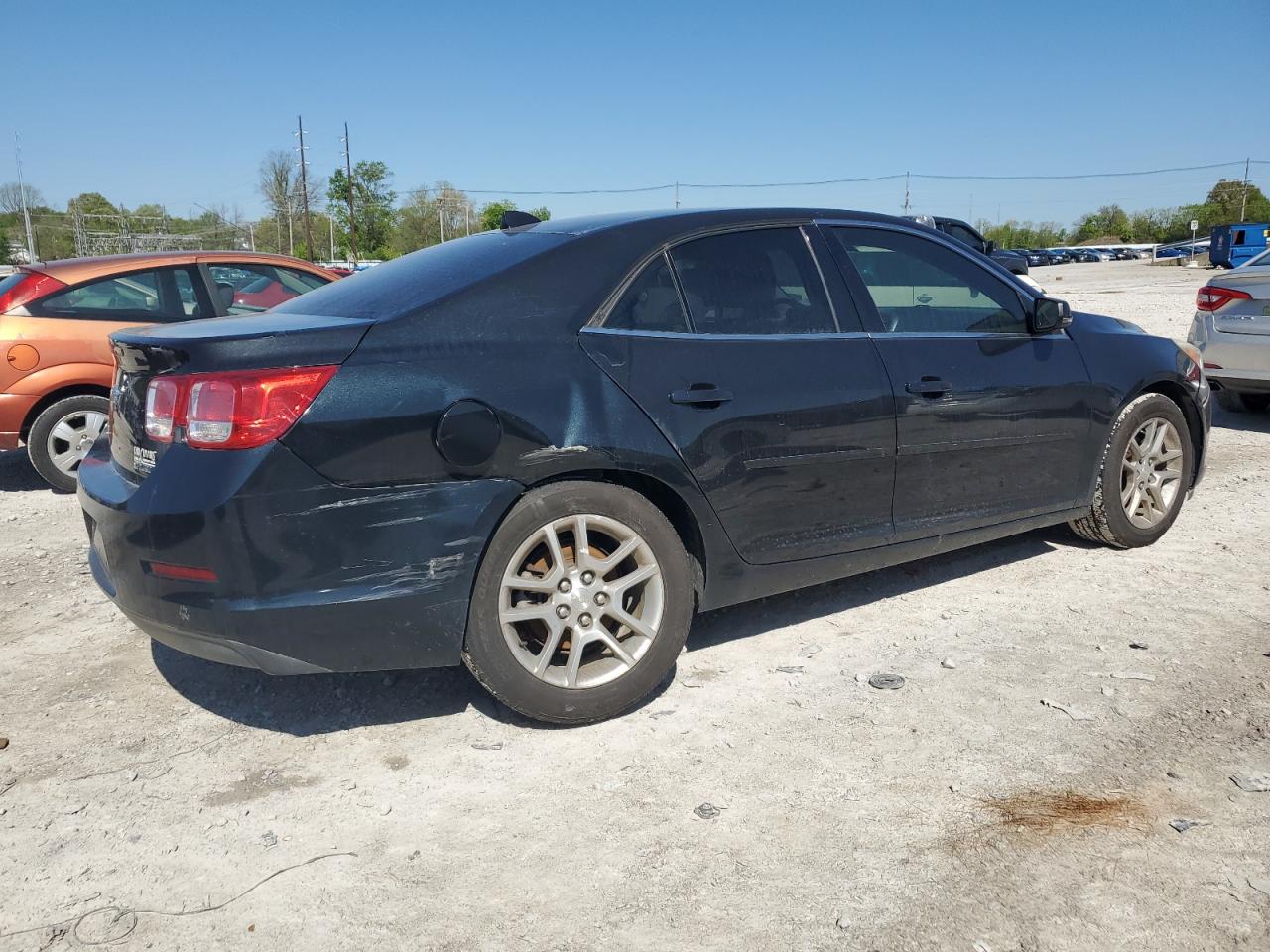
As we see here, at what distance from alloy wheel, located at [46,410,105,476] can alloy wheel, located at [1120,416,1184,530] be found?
6.49 m

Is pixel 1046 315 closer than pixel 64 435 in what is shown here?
Yes

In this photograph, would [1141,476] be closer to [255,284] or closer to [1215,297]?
[1215,297]

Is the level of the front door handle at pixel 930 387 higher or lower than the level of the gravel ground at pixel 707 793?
higher

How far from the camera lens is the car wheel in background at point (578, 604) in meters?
3.17

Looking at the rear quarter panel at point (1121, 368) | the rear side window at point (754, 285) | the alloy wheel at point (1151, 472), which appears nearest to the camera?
the rear side window at point (754, 285)

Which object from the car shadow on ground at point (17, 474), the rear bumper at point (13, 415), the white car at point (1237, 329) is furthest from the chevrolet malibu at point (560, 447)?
the white car at point (1237, 329)

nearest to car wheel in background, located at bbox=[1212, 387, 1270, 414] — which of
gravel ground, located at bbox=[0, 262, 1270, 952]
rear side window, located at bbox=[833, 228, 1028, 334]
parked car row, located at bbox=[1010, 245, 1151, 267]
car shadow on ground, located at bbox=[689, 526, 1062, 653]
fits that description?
car shadow on ground, located at bbox=[689, 526, 1062, 653]

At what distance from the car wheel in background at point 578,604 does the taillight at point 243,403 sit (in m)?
0.70

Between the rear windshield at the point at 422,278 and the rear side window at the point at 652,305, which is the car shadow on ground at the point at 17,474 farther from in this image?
the rear side window at the point at 652,305

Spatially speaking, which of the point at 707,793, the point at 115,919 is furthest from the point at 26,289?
the point at 707,793

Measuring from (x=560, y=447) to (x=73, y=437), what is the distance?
544 cm

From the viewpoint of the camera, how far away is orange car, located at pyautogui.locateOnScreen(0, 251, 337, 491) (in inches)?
274

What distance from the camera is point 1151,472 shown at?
17.0ft

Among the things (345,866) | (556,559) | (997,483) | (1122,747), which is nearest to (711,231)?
(556,559)
